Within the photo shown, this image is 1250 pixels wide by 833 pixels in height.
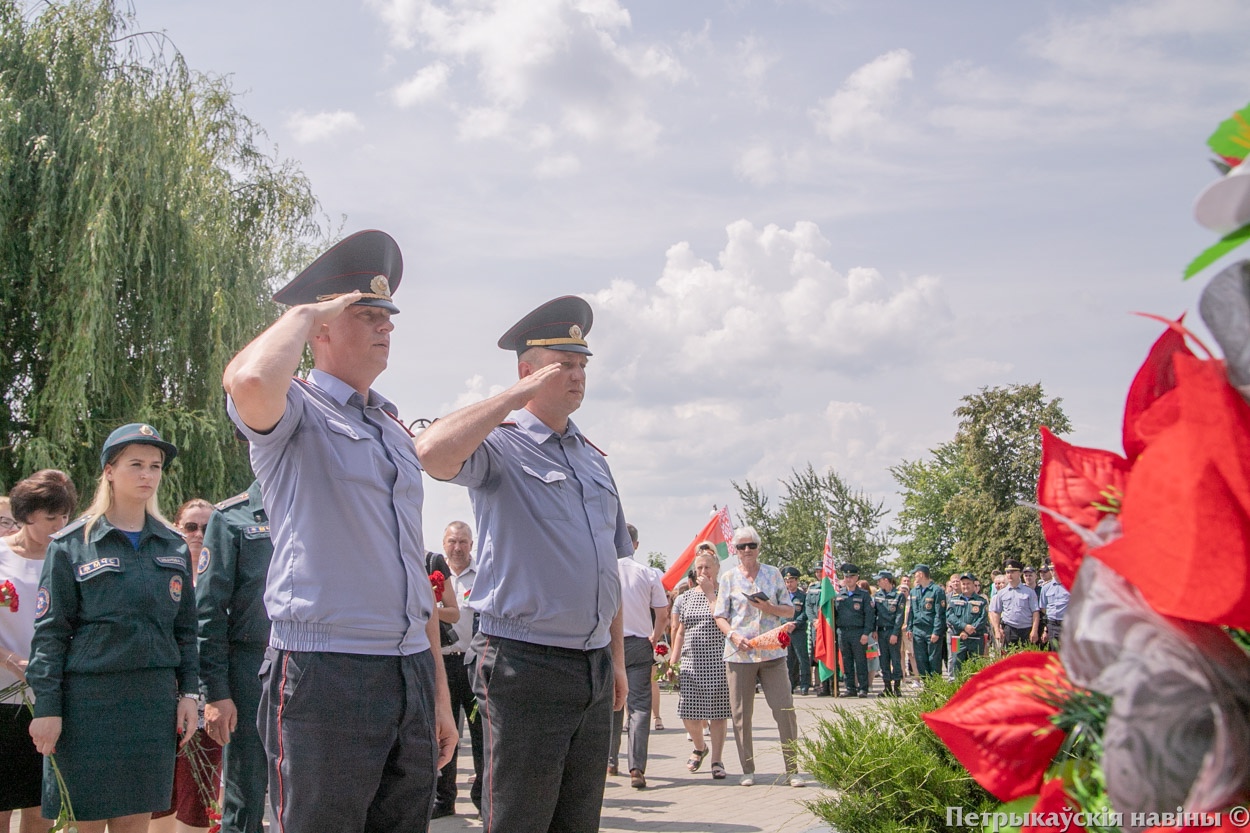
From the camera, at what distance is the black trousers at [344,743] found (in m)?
2.97

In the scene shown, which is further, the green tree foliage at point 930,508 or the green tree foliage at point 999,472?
the green tree foliage at point 930,508

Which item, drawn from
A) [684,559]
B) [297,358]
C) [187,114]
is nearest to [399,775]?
[297,358]

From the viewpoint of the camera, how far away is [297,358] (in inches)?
114

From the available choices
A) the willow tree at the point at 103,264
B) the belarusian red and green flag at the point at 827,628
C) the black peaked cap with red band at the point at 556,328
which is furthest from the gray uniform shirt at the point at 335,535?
the belarusian red and green flag at the point at 827,628

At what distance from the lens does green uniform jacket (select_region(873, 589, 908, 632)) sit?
2045 centimetres

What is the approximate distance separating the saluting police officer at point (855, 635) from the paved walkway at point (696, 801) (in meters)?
7.34

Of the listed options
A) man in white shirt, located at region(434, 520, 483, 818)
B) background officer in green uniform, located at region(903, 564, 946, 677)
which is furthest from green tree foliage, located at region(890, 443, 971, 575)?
man in white shirt, located at region(434, 520, 483, 818)

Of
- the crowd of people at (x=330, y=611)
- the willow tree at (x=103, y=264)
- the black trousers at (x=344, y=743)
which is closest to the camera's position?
the black trousers at (x=344, y=743)

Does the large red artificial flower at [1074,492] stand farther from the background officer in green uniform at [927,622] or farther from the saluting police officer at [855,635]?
the background officer in green uniform at [927,622]

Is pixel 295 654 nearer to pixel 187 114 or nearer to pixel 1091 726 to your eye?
pixel 1091 726

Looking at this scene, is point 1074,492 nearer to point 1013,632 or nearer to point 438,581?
point 438,581

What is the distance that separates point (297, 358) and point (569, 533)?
4.67ft

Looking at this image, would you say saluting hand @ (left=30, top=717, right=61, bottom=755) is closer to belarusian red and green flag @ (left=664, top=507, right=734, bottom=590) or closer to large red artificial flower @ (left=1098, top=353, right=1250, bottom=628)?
large red artificial flower @ (left=1098, top=353, right=1250, bottom=628)

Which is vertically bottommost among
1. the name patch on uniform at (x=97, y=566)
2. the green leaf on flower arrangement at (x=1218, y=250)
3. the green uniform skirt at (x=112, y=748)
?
the green uniform skirt at (x=112, y=748)
